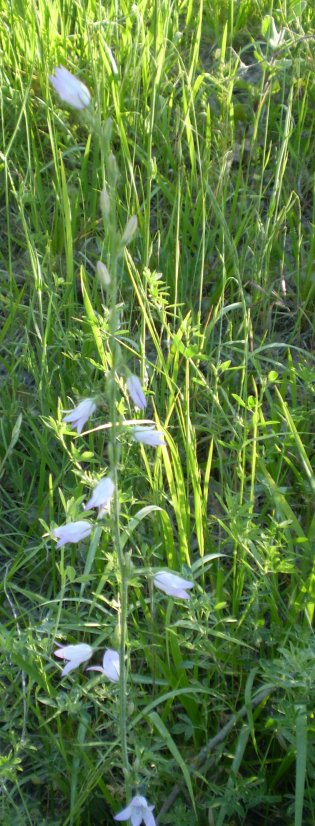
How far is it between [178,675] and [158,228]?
1.39m

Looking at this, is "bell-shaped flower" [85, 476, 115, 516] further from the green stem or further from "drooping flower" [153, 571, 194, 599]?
"drooping flower" [153, 571, 194, 599]

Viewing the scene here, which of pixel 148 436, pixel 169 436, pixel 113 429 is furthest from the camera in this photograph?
pixel 169 436

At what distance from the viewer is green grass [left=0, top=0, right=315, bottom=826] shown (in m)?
1.87

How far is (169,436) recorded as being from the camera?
6.84 feet

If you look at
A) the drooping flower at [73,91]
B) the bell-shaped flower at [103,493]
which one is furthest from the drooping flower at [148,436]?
the drooping flower at [73,91]

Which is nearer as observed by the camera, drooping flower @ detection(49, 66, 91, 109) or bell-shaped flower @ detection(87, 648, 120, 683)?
drooping flower @ detection(49, 66, 91, 109)

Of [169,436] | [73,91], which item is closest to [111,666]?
[169,436]

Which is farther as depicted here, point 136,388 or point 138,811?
point 138,811

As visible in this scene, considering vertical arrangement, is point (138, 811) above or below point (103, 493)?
below

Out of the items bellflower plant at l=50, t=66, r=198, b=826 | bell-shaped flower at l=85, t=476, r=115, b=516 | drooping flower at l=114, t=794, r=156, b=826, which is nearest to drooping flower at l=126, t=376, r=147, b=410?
bellflower plant at l=50, t=66, r=198, b=826

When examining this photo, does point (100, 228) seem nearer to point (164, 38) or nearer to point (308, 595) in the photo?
point (164, 38)

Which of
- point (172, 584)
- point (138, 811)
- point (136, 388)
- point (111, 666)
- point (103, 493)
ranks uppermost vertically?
point (136, 388)

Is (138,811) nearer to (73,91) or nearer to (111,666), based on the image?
(111,666)

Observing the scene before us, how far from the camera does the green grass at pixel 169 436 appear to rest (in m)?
1.87
